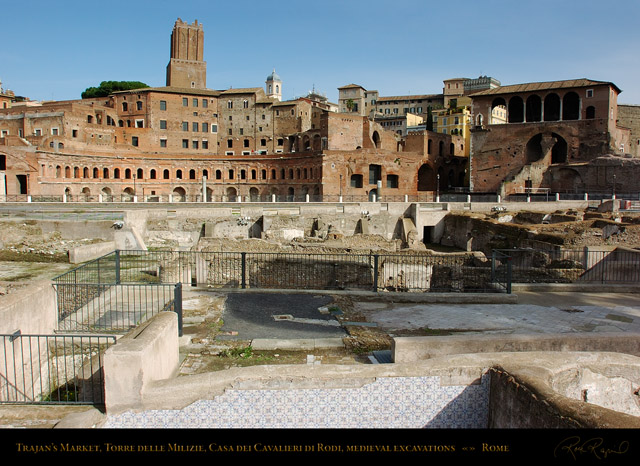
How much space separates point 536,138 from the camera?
54250mm

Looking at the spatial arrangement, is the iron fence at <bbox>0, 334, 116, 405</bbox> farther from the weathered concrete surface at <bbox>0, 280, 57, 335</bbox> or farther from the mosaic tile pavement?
the mosaic tile pavement

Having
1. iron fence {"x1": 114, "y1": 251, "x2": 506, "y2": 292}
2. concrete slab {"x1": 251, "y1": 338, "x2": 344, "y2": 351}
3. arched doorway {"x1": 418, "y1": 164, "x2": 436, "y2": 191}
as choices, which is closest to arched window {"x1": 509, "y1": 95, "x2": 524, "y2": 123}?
arched doorway {"x1": 418, "y1": 164, "x2": 436, "y2": 191}

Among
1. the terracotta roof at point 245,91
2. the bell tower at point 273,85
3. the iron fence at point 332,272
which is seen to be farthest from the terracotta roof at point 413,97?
the iron fence at point 332,272

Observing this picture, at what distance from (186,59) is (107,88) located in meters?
17.3

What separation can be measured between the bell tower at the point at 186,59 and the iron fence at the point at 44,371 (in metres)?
72.2

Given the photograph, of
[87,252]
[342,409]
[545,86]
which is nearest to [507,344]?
[342,409]

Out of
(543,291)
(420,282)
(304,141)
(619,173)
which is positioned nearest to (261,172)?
(304,141)

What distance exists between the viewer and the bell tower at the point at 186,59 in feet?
244

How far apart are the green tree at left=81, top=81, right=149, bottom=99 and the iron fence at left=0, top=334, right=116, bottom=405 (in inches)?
3248

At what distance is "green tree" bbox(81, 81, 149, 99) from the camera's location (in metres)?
81.6

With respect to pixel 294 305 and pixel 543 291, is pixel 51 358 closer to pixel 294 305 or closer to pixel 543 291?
pixel 294 305

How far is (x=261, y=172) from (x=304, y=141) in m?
7.80

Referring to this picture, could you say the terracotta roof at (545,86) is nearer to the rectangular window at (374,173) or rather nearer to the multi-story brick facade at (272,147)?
the multi-story brick facade at (272,147)

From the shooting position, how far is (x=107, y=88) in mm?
82062
